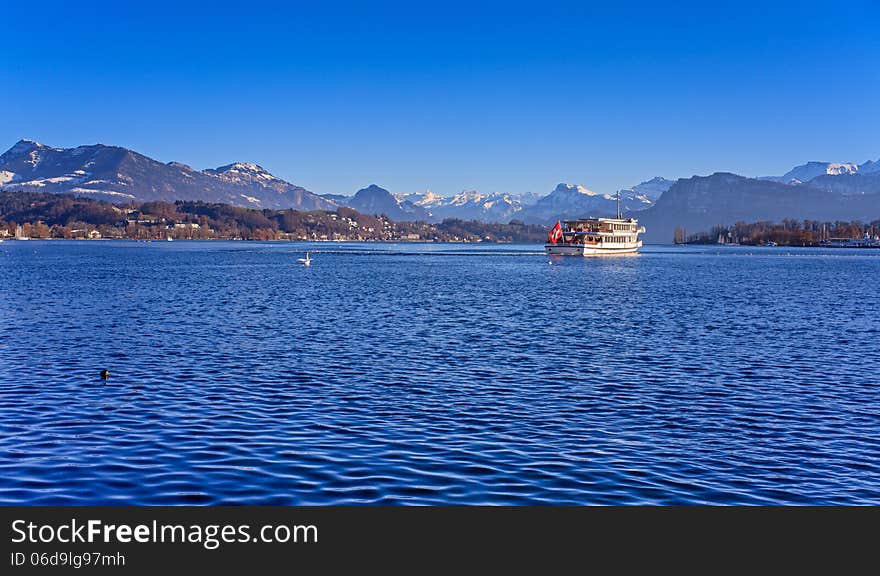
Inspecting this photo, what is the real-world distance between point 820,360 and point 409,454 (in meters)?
29.2

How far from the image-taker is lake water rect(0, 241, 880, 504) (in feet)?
68.6

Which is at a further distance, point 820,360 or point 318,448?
point 820,360

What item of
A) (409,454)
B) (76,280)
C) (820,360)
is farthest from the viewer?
(76,280)

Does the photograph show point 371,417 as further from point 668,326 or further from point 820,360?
point 668,326

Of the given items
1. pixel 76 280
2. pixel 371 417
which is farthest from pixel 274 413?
pixel 76 280

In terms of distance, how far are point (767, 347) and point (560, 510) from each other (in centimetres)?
3452

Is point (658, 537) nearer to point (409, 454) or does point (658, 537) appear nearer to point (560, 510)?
point (560, 510)

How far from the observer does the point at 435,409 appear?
30.0 m

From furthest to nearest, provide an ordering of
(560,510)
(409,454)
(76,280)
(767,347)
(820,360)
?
(76,280) < (767,347) < (820,360) < (409,454) < (560,510)

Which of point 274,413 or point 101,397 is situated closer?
point 274,413

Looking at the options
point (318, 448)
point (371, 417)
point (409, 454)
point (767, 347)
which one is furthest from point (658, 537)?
point (767, 347)

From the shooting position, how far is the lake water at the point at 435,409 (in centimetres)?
2092

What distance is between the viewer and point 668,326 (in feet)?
198

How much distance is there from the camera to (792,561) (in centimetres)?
1542
